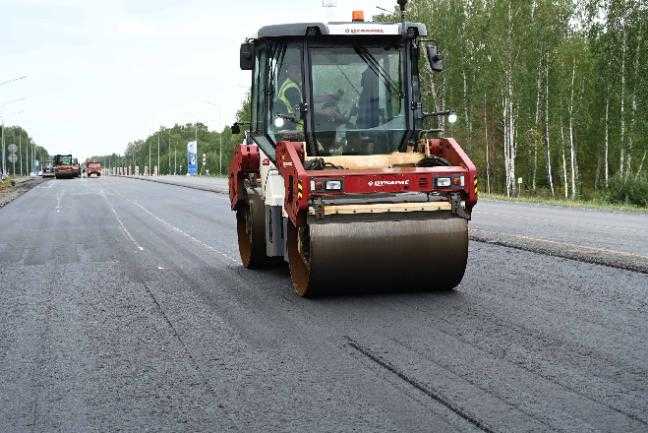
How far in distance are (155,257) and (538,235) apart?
6918 millimetres

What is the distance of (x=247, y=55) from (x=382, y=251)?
3.29 m

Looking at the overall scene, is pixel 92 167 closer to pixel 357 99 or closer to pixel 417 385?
pixel 357 99

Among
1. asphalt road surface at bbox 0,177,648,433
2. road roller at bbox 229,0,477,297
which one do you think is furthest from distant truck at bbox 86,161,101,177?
road roller at bbox 229,0,477,297

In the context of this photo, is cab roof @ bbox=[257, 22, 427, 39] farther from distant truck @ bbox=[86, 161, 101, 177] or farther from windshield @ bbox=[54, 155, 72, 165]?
distant truck @ bbox=[86, 161, 101, 177]

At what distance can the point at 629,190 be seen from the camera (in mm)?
28266

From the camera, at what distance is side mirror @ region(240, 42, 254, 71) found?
10.2 m

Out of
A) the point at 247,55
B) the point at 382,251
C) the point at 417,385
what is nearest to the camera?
the point at 417,385

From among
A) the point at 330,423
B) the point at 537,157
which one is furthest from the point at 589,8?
the point at 330,423

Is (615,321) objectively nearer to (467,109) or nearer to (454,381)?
(454,381)

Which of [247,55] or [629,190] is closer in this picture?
[247,55]

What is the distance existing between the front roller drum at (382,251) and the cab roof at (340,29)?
88.6 inches

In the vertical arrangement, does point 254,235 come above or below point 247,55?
below

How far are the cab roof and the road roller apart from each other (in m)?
0.01

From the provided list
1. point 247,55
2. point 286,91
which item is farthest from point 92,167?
point 286,91
